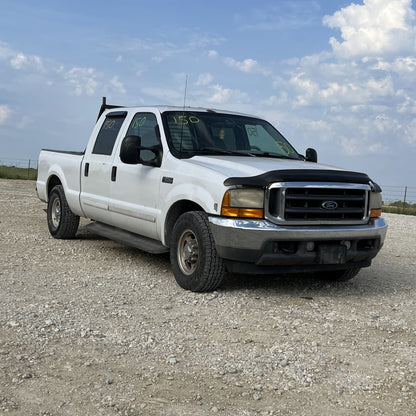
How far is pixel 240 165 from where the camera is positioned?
609 cm

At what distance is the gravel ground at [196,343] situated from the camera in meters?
3.58

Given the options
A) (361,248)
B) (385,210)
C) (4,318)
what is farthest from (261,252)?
(385,210)

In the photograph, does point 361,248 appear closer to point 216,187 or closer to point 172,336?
point 216,187

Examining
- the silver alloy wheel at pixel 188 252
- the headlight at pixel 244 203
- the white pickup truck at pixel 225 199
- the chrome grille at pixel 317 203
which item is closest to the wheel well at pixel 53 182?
the white pickup truck at pixel 225 199

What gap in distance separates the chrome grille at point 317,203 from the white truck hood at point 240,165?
11.7 inches

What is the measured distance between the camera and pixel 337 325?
533 cm

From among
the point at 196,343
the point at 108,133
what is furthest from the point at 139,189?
the point at 196,343

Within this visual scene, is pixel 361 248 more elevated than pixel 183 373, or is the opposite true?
pixel 361 248

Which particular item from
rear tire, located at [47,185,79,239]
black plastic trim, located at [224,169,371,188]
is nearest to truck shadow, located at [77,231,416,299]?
black plastic trim, located at [224,169,371,188]

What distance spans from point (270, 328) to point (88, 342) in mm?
1590

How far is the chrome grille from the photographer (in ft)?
18.9

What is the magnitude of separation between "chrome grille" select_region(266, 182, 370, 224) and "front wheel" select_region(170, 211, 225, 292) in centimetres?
70

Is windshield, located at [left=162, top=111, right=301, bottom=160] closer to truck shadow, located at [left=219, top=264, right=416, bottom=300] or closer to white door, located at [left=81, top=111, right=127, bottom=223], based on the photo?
white door, located at [left=81, top=111, right=127, bottom=223]

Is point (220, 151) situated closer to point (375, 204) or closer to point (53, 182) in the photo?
point (375, 204)
